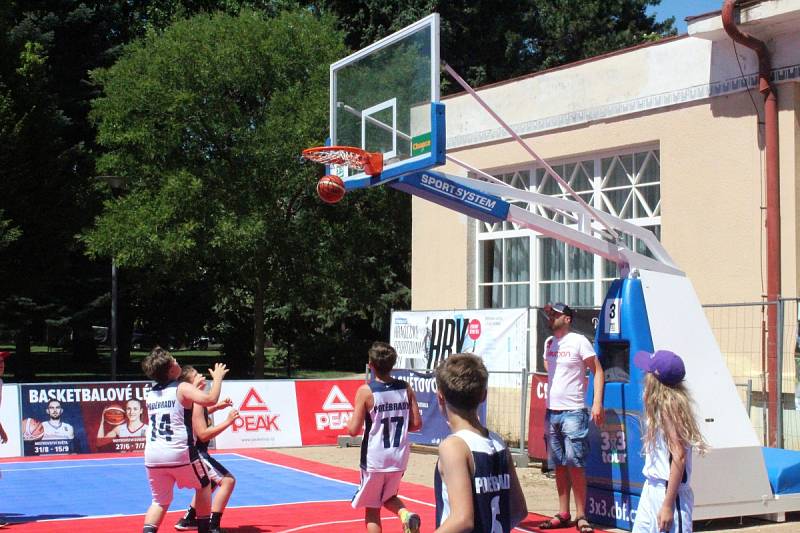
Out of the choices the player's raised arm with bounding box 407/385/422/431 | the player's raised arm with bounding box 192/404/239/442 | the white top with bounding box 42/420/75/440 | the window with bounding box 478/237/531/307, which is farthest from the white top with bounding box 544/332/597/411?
the white top with bounding box 42/420/75/440

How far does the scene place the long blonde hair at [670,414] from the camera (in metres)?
6.41

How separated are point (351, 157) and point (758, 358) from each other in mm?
8156

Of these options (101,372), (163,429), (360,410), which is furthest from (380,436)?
(101,372)

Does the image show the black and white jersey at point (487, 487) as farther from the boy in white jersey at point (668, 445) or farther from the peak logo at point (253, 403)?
the peak logo at point (253, 403)

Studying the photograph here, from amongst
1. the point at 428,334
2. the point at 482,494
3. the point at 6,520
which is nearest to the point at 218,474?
the point at 6,520

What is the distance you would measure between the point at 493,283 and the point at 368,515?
13395 millimetres

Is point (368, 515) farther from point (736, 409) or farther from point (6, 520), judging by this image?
point (6, 520)

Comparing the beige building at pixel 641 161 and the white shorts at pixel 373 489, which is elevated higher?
the beige building at pixel 641 161

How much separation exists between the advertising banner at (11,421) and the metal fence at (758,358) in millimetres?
12046

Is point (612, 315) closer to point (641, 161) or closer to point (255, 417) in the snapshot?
point (641, 161)

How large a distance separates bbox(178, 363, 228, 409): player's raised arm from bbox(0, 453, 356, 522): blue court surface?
359 cm

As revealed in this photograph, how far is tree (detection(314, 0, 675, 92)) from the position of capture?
125ft

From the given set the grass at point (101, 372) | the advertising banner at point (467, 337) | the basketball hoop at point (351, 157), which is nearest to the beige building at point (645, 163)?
the advertising banner at point (467, 337)

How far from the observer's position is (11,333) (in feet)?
113
